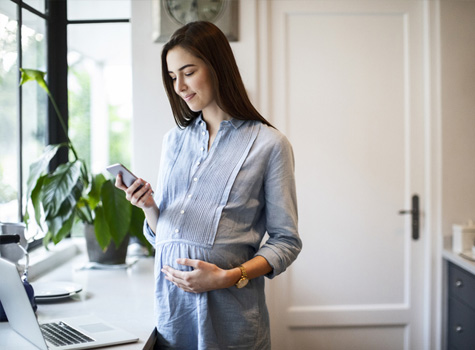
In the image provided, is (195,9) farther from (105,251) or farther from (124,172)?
(124,172)

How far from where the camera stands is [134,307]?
1.88m

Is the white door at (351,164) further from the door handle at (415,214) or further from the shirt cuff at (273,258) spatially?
the shirt cuff at (273,258)

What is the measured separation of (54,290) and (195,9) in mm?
1542

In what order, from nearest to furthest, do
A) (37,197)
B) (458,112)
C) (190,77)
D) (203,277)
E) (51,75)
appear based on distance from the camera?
(203,277)
(190,77)
(37,197)
(458,112)
(51,75)

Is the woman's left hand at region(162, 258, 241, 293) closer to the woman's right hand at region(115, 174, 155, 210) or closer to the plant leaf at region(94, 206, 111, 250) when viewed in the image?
the woman's right hand at region(115, 174, 155, 210)

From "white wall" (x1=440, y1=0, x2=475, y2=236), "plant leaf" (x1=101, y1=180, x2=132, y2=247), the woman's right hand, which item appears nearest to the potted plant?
"plant leaf" (x1=101, y1=180, x2=132, y2=247)

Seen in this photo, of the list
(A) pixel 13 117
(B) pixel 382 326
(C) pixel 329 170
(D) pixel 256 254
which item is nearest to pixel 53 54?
(A) pixel 13 117

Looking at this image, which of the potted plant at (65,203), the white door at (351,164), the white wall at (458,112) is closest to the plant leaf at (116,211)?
the potted plant at (65,203)

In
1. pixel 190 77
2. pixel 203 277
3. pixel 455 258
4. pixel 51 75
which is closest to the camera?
pixel 203 277

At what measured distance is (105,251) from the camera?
258 cm

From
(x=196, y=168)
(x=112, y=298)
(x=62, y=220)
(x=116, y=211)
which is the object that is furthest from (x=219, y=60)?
(x=62, y=220)

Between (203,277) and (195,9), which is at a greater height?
(195,9)

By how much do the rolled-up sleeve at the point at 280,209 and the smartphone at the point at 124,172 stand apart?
1.24 feet

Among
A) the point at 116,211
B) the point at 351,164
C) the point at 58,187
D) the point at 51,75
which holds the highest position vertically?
the point at 51,75
